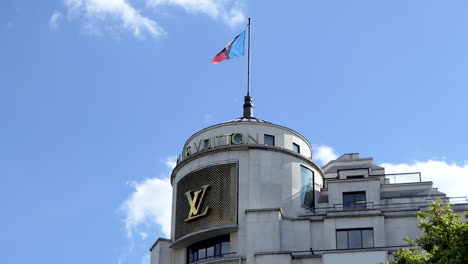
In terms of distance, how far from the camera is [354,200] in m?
72.8

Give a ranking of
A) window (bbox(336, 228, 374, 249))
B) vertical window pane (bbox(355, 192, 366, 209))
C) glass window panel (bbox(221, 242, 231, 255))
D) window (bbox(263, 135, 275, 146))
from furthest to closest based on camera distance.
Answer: vertical window pane (bbox(355, 192, 366, 209))
window (bbox(263, 135, 275, 146))
glass window panel (bbox(221, 242, 231, 255))
window (bbox(336, 228, 374, 249))

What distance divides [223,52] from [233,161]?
11.2m

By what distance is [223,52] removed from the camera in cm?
7706

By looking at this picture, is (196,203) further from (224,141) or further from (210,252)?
(224,141)

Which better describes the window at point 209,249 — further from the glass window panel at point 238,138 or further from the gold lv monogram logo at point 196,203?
the glass window panel at point 238,138

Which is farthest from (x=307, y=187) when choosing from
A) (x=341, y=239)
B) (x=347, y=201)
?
Answer: (x=341, y=239)

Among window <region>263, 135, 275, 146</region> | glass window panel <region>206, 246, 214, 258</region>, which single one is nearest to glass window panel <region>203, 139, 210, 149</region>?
window <region>263, 135, 275, 146</region>

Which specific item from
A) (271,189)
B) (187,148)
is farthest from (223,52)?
(271,189)

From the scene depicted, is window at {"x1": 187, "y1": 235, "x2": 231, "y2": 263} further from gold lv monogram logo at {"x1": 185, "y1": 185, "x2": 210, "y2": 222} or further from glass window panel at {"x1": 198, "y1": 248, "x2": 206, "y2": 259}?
gold lv monogram logo at {"x1": 185, "y1": 185, "x2": 210, "y2": 222}

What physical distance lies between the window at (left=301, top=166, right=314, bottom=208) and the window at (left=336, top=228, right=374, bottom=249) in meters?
4.96

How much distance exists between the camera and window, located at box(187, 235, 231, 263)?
69125mm

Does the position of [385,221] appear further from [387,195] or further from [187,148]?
[187,148]

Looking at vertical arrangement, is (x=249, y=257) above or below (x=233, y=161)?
below

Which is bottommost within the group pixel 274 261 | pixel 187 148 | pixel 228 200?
pixel 274 261
